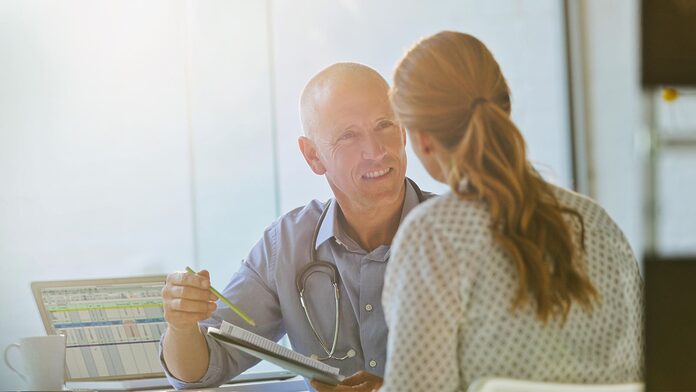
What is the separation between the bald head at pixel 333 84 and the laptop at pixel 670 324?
1.23 metres

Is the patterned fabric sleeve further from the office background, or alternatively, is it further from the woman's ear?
the office background

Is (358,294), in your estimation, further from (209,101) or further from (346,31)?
(346,31)

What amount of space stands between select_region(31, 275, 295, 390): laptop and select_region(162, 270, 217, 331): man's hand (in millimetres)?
240

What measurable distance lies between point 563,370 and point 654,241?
257 mm

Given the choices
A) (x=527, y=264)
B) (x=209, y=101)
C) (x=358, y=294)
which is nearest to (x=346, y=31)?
(x=209, y=101)

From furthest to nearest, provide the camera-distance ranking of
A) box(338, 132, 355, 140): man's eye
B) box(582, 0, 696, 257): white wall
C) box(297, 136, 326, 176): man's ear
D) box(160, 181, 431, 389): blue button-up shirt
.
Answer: box(582, 0, 696, 257): white wall < box(297, 136, 326, 176): man's ear < box(338, 132, 355, 140): man's eye < box(160, 181, 431, 389): blue button-up shirt

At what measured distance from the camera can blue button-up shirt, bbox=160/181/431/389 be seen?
2320 millimetres

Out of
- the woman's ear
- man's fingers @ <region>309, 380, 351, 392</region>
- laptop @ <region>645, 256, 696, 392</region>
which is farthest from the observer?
man's fingers @ <region>309, 380, 351, 392</region>

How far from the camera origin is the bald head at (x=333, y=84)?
2467mm

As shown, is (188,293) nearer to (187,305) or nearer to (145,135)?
(187,305)

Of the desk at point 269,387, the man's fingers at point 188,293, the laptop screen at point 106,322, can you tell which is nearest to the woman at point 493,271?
the man's fingers at point 188,293

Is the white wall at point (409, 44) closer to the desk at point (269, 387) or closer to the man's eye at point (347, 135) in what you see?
the man's eye at point (347, 135)

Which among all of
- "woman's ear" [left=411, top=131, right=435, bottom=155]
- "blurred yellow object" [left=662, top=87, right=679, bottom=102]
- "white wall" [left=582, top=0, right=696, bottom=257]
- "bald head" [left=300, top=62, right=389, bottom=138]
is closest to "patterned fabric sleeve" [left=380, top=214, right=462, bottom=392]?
"woman's ear" [left=411, top=131, right=435, bottom=155]

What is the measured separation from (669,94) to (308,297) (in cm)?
124
